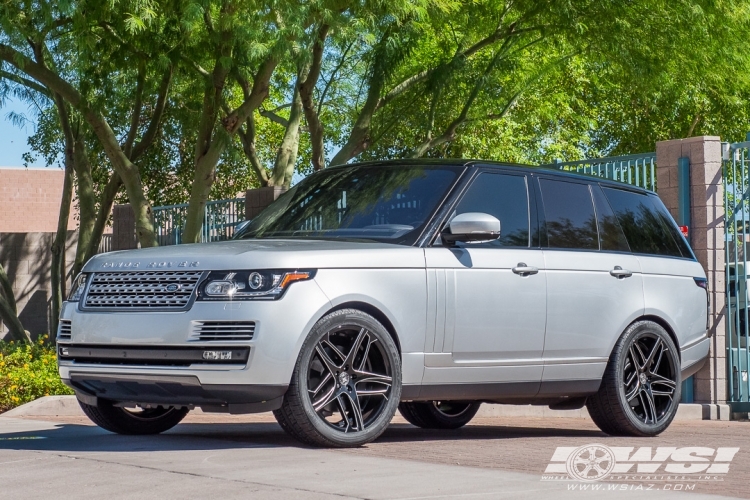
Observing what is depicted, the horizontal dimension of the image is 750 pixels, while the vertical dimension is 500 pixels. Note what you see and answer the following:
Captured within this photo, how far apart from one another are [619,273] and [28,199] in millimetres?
44081

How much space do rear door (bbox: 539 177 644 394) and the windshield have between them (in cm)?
103

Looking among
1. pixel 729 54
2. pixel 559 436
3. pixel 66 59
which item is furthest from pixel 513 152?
pixel 559 436

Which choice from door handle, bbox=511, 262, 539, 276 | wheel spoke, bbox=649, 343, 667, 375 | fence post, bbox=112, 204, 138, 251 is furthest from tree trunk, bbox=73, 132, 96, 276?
door handle, bbox=511, 262, 539, 276

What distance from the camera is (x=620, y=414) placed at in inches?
358

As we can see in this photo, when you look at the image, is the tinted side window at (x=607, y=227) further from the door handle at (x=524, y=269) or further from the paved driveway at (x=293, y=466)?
the paved driveway at (x=293, y=466)

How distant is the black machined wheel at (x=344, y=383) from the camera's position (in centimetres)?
726

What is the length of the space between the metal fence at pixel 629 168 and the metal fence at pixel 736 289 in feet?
2.48

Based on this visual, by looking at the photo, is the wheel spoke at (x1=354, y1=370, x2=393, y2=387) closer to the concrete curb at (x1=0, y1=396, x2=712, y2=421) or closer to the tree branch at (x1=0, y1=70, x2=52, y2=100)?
the concrete curb at (x1=0, y1=396, x2=712, y2=421)

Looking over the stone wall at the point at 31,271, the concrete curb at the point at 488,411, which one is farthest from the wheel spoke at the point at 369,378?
the stone wall at the point at 31,271

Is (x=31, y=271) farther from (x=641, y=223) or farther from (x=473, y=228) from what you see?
(x=473, y=228)

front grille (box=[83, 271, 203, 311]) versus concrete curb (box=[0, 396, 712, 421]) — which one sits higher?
front grille (box=[83, 271, 203, 311])

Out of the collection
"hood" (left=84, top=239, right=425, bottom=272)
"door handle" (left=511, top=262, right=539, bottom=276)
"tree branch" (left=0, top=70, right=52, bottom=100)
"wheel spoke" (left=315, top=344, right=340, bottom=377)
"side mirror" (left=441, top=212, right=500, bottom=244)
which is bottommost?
"wheel spoke" (left=315, top=344, right=340, bottom=377)

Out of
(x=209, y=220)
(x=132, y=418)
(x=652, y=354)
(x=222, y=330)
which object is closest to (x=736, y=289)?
(x=652, y=354)

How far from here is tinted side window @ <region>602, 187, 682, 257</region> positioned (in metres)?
9.73
